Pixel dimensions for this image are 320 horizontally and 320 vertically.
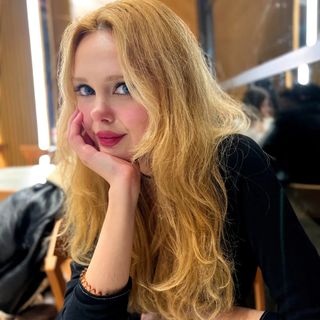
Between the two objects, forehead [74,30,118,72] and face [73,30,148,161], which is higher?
forehead [74,30,118,72]

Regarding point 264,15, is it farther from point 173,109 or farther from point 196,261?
point 196,261

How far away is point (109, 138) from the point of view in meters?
0.65

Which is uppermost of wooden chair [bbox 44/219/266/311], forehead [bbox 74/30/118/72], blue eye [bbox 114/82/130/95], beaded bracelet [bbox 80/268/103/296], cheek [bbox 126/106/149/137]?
forehead [bbox 74/30/118/72]

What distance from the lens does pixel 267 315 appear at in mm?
640

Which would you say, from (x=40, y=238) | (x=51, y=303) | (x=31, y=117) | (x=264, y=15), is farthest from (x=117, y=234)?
(x=31, y=117)

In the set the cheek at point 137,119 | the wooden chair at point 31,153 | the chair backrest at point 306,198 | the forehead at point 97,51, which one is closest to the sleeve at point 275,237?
the cheek at point 137,119

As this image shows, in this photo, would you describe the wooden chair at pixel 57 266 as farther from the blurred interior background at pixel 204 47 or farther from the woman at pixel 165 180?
the blurred interior background at pixel 204 47

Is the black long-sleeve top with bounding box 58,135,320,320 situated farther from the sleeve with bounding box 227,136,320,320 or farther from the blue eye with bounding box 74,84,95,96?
the blue eye with bounding box 74,84,95,96

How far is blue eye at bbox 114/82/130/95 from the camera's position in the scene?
62cm

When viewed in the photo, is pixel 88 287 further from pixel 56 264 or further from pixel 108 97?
pixel 56 264

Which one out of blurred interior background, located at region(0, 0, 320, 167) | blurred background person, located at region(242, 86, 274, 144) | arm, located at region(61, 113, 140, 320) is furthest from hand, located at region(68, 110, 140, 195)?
blurred background person, located at region(242, 86, 274, 144)

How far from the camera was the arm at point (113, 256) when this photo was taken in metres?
0.61

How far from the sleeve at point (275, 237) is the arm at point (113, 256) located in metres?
0.19

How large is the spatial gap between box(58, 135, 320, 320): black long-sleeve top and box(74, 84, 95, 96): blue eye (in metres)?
0.26
